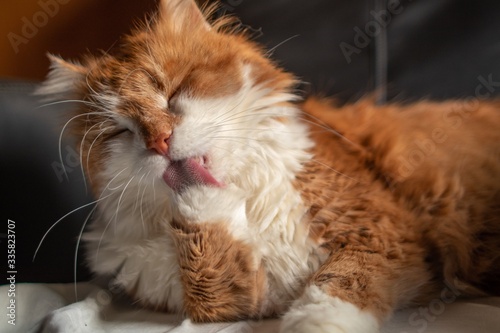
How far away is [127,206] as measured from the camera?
1.16 meters

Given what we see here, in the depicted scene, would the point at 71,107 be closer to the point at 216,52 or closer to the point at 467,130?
the point at 216,52

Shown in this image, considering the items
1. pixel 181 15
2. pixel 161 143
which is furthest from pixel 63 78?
pixel 161 143

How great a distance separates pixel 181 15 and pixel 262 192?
22.6 inches

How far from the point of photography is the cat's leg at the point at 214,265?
3.25 feet

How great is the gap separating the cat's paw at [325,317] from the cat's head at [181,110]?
0.32 metres

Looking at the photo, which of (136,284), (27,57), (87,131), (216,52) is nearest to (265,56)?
(216,52)

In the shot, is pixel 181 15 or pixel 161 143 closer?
pixel 161 143

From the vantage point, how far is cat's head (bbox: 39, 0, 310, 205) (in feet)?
3.36

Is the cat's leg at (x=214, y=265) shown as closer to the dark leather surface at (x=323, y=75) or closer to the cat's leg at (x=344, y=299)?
the cat's leg at (x=344, y=299)

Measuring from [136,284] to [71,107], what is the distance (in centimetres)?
56

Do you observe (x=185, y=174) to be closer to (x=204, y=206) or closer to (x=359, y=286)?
(x=204, y=206)

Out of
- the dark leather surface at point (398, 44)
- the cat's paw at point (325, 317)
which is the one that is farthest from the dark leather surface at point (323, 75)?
the cat's paw at point (325, 317)

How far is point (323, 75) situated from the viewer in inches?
66.8

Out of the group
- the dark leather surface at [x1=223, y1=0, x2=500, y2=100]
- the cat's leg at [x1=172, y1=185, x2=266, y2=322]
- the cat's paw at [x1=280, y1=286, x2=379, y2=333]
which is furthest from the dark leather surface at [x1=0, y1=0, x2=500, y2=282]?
the cat's paw at [x1=280, y1=286, x2=379, y2=333]
